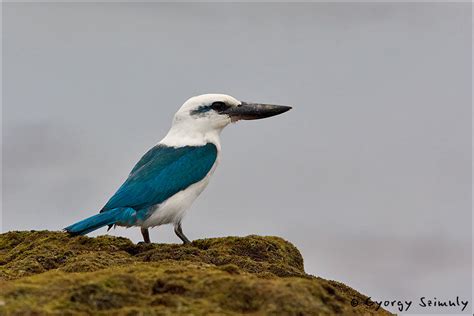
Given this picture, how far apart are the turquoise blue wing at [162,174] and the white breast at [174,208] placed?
0.07 metres

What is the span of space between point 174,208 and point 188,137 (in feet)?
3.42

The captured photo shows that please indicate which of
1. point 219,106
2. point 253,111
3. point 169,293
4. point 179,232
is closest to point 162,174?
point 179,232

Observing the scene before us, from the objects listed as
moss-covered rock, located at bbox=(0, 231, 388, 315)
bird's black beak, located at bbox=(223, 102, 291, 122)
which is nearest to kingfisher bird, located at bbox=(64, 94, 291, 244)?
bird's black beak, located at bbox=(223, 102, 291, 122)

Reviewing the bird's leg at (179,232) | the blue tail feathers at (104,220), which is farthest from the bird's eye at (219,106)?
the blue tail feathers at (104,220)

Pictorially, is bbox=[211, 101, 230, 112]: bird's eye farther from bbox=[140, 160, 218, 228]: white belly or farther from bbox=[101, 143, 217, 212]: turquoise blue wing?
bbox=[140, 160, 218, 228]: white belly

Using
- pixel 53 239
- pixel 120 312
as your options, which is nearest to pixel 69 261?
pixel 53 239

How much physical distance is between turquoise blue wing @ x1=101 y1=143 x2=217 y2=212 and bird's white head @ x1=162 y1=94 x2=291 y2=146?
6.5 inches

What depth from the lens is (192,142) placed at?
1069 cm

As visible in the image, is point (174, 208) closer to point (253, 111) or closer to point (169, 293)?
point (253, 111)

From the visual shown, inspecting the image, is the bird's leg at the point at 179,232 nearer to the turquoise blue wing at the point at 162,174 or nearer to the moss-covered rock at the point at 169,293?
the turquoise blue wing at the point at 162,174

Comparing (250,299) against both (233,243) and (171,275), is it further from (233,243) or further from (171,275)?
(233,243)

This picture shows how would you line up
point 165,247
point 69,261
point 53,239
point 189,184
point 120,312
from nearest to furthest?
point 120,312, point 69,261, point 165,247, point 53,239, point 189,184

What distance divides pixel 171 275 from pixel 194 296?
381mm

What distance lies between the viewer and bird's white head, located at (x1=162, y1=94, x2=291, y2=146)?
1075cm
